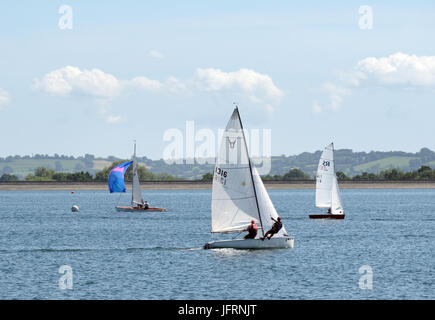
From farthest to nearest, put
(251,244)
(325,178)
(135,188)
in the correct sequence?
(135,188) < (325,178) < (251,244)

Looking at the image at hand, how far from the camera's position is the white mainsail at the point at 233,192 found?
2393 inches

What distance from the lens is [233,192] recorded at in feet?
201

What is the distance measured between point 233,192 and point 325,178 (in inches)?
2019

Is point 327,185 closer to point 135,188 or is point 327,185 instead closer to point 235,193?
point 135,188

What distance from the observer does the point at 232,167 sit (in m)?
61.0

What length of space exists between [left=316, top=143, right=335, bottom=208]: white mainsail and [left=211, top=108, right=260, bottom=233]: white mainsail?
1964 inches

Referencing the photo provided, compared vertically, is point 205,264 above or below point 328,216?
below

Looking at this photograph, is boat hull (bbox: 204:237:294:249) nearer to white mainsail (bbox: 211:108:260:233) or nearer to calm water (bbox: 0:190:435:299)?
calm water (bbox: 0:190:435:299)

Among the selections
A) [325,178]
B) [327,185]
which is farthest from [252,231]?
[327,185]

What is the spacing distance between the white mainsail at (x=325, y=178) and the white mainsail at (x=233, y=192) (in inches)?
1964

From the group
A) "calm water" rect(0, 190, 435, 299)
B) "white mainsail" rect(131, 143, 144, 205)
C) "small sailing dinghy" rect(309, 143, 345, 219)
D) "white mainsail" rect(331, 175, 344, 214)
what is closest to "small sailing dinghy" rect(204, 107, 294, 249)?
"calm water" rect(0, 190, 435, 299)

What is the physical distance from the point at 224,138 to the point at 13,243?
28.7 m

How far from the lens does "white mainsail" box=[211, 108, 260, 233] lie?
60.8 m

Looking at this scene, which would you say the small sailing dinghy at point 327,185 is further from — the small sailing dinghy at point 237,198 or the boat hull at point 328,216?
the small sailing dinghy at point 237,198
